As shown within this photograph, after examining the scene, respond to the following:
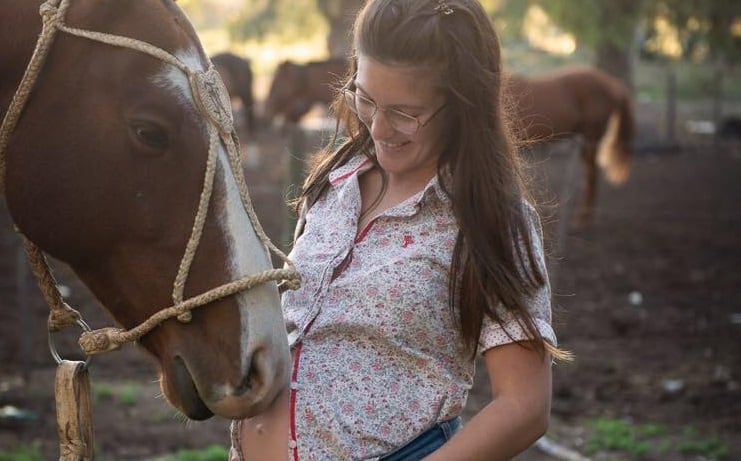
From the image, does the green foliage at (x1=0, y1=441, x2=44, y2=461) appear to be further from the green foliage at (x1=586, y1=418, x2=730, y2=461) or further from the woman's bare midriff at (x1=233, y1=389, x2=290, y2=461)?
the woman's bare midriff at (x1=233, y1=389, x2=290, y2=461)

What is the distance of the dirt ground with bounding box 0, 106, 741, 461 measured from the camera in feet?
15.1

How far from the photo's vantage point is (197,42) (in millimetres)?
1907

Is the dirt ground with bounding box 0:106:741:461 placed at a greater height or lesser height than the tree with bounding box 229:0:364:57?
lesser

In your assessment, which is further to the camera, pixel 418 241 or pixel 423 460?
pixel 418 241

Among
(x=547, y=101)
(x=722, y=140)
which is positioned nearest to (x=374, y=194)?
(x=547, y=101)

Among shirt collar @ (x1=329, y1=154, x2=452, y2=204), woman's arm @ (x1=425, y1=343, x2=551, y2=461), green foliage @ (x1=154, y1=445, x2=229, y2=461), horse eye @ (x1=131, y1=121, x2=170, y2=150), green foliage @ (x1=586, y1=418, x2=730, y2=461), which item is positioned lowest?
green foliage @ (x1=586, y1=418, x2=730, y2=461)

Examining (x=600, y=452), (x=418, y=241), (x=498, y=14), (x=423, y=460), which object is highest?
(x=498, y=14)

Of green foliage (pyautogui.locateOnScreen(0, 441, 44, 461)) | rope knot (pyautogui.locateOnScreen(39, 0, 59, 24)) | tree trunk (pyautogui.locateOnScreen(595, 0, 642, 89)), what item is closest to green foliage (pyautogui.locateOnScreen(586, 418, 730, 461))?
green foliage (pyautogui.locateOnScreen(0, 441, 44, 461))

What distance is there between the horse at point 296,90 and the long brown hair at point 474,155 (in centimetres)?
1396

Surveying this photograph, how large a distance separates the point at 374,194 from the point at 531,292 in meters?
A: 0.37

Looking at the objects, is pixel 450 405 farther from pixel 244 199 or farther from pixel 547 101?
pixel 547 101

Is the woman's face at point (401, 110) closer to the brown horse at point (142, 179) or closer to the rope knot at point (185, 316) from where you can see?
the brown horse at point (142, 179)

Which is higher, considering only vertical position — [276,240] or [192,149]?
[192,149]

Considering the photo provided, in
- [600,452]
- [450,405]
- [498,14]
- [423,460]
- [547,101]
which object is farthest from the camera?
[498,14]
